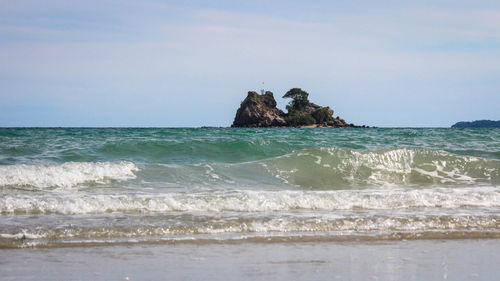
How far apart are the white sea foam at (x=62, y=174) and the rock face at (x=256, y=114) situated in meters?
86.6

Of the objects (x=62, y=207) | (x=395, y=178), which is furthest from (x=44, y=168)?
(x=395, y=178)

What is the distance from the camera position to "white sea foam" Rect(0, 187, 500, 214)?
797 centimetres

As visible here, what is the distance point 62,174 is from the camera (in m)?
11.1

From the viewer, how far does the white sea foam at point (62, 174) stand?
1069 cm

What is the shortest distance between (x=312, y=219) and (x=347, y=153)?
295 inches

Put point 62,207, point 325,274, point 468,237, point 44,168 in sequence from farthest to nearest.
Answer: point 44,168
point 62,207
point 468,237
point 325,274

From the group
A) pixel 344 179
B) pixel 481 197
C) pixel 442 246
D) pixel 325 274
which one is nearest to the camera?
pixel 325 274

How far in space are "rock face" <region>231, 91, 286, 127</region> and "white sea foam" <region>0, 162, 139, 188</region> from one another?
284 ft

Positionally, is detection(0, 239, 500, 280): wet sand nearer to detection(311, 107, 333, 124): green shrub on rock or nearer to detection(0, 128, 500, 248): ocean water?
detection(0, 128, 500, 248): ocean water

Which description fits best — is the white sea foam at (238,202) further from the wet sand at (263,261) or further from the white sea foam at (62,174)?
the wet sand at (263,261)

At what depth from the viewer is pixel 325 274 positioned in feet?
15.5

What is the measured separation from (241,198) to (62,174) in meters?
4.56

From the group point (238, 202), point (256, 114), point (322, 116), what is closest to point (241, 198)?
point (238, 202)

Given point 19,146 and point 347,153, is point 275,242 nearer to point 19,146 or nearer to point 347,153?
point 347,153
